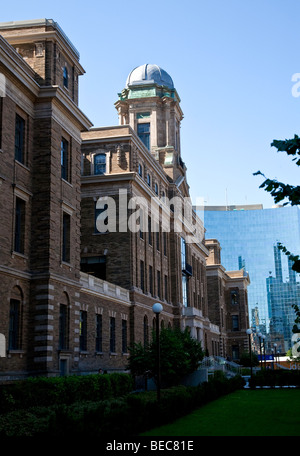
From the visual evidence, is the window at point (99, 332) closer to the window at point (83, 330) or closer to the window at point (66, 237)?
the window at point (83, 330)

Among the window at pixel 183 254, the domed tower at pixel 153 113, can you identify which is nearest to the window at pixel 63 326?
the window at pixel 183 254

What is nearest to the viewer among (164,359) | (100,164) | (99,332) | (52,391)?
(52,391)

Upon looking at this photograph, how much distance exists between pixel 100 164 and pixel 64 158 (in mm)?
14477

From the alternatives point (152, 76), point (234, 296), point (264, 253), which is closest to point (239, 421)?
point (152, 76)

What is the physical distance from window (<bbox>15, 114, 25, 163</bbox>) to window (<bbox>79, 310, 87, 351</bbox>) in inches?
441

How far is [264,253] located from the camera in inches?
6649

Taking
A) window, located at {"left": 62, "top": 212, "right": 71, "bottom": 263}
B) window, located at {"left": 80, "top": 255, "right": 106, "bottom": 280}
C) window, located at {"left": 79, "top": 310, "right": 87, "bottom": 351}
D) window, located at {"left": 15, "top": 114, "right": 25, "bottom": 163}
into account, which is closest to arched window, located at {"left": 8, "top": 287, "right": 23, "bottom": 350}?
window, located at {"left": 62, "top": 212, "right": 71, "bottom": 263}

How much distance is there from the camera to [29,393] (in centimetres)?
2333

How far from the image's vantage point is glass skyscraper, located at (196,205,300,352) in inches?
6447

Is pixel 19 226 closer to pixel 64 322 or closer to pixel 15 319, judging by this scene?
pixel 15 319

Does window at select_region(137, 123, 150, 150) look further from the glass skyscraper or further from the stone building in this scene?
the glass skyscraper

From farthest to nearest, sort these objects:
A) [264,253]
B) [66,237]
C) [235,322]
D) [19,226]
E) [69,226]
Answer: [264,253] < [235,322] < [69,226] < [66,237] < [19,226]

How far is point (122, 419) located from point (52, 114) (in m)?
18.7
